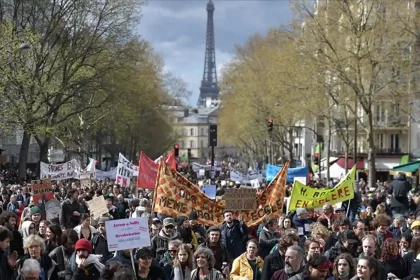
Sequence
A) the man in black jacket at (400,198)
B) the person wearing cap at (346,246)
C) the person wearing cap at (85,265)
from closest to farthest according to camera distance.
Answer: the person wearing cap at (85,265) < the person wearing cap at (346,246) < the man in black jacket at (400,198)

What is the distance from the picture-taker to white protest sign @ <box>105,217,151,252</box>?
890cm

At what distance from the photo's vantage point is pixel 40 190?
56.3 feet

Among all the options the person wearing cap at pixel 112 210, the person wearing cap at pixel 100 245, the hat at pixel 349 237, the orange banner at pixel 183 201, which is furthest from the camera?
the person wearing cap at pixel 112 210

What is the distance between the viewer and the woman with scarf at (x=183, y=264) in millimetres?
8422

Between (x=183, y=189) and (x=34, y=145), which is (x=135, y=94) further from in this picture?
(x=183, y=189)

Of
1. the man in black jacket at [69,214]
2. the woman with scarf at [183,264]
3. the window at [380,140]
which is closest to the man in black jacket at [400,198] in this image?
the man in black jacket at [69,214]

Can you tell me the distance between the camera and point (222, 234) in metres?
11.6

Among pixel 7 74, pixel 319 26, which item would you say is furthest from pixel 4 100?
pixel 319 26

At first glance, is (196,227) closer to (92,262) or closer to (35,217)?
(35,217)

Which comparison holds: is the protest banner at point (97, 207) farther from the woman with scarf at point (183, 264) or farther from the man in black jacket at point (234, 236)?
the woman with scarf at point (183, 264)

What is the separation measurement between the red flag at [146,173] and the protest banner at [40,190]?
385 centimetres

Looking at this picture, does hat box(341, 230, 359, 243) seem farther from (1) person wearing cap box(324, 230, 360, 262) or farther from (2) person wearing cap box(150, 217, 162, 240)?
(2) person wearing cap box(150, 217, 162, 240)

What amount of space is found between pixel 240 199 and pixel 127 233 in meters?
3.93

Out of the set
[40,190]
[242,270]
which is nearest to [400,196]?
[40,190]
